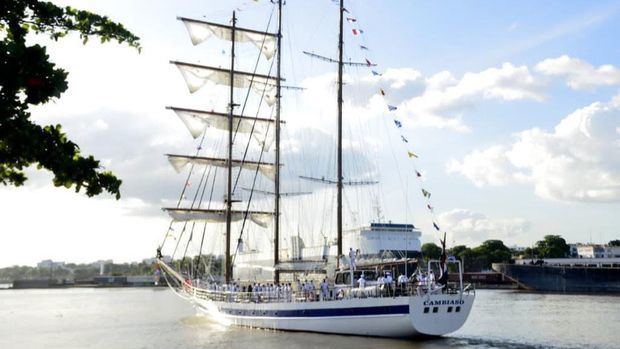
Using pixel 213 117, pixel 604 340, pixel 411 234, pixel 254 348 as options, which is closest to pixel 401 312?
pixel 254 348

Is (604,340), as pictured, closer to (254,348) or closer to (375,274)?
(375,274)

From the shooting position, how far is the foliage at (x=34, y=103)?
31.7 ft

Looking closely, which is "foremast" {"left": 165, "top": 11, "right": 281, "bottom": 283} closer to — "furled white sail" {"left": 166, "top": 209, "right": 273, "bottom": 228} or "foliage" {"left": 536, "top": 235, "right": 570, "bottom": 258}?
"furled white sail" {"left": 166, "top": 209, "right": 273, "bottom": 228}

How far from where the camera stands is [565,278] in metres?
96.6

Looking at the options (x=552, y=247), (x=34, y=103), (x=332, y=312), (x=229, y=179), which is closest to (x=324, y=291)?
(x=332, y=312)

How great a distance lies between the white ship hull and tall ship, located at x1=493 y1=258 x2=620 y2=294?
66.9 meters

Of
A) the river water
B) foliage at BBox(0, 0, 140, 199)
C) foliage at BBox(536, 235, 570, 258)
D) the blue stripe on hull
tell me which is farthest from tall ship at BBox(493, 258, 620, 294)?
foliage at BBox(0, 0, 140, 199)

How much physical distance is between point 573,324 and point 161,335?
29.2m

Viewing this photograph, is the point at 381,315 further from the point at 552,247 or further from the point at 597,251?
the point at 597,251

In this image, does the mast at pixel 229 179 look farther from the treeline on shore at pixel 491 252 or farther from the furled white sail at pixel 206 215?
the treeline on shore at pixel 491 252

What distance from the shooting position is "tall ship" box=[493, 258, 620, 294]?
304 ft

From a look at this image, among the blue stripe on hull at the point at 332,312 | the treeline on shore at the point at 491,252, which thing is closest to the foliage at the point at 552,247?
the treeline on shore at the point at 491,252

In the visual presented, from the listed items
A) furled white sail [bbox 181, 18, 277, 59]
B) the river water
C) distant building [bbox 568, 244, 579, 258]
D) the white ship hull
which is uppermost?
furled white sail [bbox 181, 18, 277, 59]

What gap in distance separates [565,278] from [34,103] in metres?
98.6
